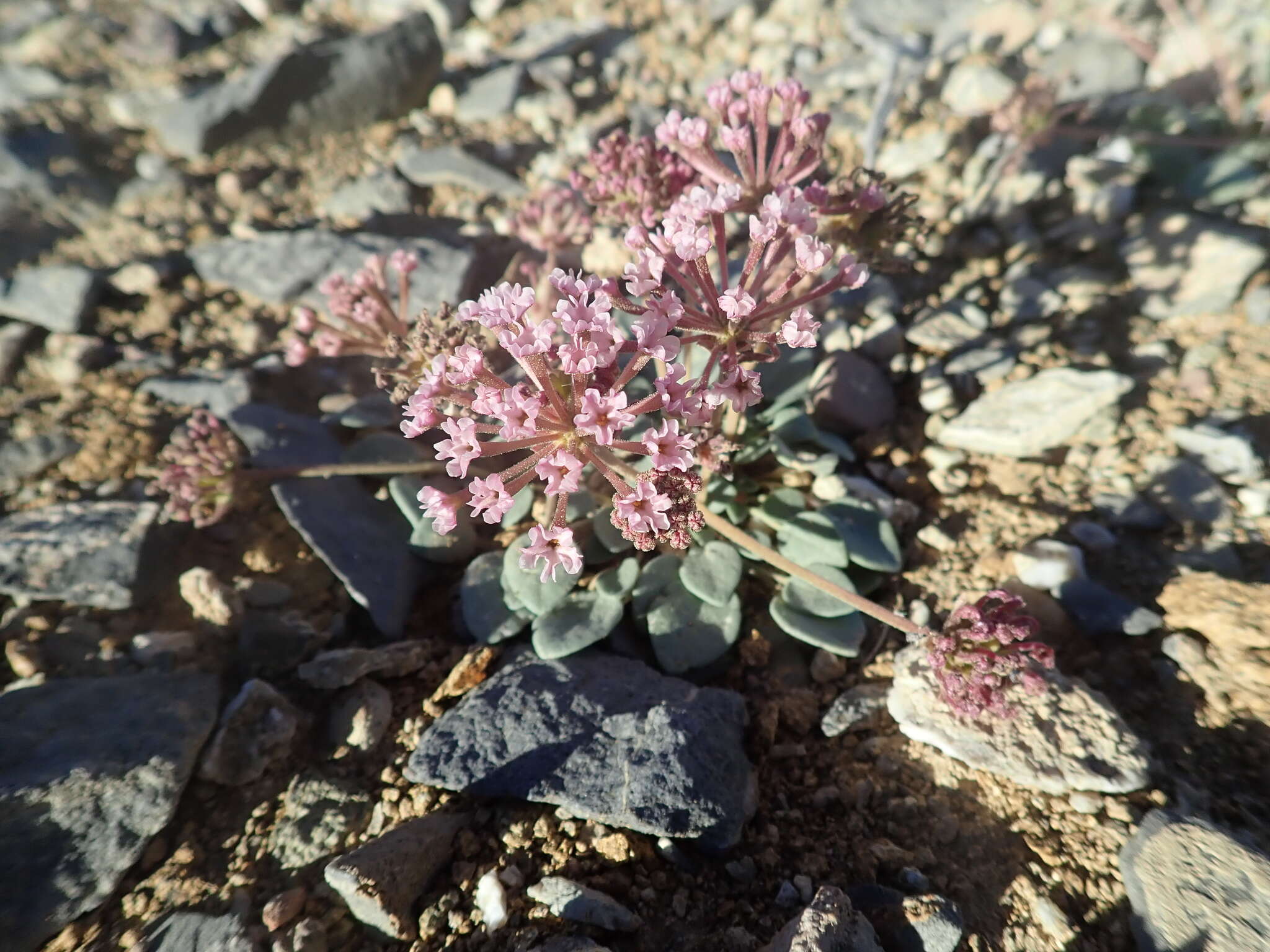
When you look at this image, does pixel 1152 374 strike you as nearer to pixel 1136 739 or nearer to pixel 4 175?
pixel 1136 739

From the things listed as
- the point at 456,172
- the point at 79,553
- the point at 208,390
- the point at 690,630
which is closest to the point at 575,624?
the point at 690,630

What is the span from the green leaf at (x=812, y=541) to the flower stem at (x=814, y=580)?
0.23 meters

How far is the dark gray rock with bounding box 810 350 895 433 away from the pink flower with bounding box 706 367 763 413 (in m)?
2.14

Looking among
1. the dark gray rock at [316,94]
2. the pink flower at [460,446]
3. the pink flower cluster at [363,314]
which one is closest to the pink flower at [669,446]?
the pink flower at [460,446]

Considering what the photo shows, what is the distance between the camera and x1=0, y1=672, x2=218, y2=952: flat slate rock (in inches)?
131

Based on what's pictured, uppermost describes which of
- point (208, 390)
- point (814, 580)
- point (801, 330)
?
point (801, 330)

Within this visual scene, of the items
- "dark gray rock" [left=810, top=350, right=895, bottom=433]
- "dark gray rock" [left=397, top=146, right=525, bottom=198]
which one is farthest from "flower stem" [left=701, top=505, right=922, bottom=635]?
"dark gray rock" [left=397, top=146, right=525, bottom=198]

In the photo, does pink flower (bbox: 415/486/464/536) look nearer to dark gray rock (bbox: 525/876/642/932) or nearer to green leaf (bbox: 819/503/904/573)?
dark gray rock (bbox: 525/876/642/932)

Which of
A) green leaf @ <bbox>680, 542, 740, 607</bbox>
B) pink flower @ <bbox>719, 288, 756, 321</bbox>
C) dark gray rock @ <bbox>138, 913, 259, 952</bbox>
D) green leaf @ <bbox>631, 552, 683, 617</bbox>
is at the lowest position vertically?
dark gray rock @ <bbox>138, 913, 259, 952</bbox>

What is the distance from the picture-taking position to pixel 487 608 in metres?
4.50

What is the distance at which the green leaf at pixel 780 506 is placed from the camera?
468 centimetres

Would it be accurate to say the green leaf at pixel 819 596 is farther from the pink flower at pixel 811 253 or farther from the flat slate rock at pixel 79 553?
the flat slate rock at pixel 79 553

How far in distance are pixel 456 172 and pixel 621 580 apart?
17.4ft

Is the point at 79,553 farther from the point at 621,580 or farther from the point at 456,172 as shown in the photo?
the point at 456,172
